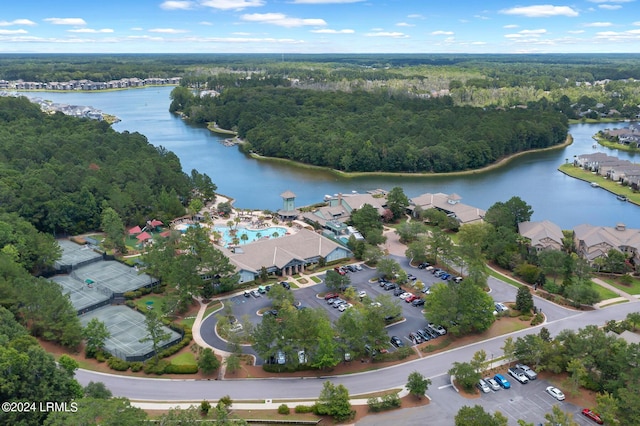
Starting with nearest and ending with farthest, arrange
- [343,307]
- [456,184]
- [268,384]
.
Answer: [268,384] → [343,307] → [456,184]

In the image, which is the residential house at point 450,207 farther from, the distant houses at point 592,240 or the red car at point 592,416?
the red car at point 592,416

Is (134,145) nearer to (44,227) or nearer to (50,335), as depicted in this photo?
(44,227)

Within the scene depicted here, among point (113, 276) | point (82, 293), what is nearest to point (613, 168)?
point (113, 276)

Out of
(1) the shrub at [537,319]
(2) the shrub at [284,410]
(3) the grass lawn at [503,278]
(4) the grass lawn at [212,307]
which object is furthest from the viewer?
(3) the grass lawn at [503,278]

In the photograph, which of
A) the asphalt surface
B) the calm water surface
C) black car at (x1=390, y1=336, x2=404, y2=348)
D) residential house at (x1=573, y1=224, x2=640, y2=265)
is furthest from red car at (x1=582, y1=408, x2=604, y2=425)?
the calm water surface

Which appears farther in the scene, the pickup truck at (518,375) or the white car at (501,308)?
the white car at (501,308)

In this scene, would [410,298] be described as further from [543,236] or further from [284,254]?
[543,236]

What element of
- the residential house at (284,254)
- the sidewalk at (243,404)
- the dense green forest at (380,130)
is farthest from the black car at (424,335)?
the dense green forest at (380,130)

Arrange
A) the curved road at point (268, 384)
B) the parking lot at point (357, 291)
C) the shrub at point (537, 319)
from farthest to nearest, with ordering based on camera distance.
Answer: the shrub at point (537, 319), the parking lot at point (357, 291), the curved road at point (268, 384)
